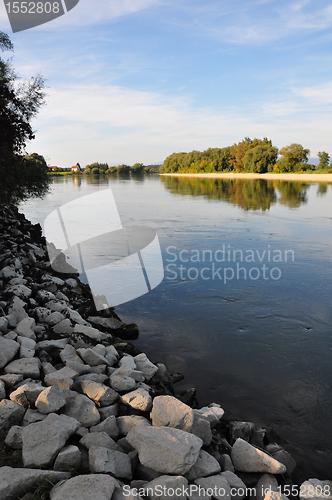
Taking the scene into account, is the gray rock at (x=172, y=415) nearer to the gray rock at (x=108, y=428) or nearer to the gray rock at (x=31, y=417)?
the gray rock at (x=108, y=428)

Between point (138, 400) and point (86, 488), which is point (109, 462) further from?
point (138, 400)

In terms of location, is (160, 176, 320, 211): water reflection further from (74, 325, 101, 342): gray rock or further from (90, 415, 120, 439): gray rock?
(90, 415, 120, 439): gray rock

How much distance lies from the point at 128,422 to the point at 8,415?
1.14 m

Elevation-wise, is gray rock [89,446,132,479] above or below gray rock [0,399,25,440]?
below

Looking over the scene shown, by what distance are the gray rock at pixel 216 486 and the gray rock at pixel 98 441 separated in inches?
31.1

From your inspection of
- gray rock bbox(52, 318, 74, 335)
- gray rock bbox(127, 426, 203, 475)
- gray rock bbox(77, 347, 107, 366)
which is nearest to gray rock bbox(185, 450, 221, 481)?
gray rock bbox(127, 426, 203, 475)

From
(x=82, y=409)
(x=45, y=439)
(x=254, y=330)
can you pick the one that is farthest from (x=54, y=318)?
(x=254, y=330)

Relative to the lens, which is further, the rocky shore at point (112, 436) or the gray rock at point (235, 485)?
the gray rock at point (235, 485)

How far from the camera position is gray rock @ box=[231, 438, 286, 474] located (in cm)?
334

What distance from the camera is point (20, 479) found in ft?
8.93

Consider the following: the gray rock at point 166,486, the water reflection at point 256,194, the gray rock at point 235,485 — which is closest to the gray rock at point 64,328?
the gray rock at point 166,486

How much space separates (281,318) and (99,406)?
14.4 feet

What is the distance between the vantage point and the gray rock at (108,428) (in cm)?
343

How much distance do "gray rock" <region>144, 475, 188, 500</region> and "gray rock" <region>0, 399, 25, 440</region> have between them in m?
1.43
